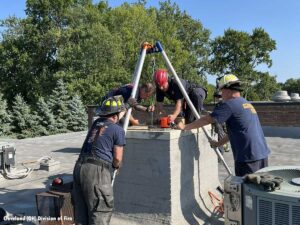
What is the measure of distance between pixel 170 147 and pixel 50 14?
28.6 meters

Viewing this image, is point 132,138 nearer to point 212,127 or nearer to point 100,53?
point 212,127

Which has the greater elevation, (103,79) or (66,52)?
(66,52)

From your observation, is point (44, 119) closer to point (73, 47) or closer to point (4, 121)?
point (4, 121)

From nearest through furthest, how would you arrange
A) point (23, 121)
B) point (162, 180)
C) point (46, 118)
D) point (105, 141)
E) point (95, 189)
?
point (95, 189), point (105, 141), point (162, 180), point (46, 118), point (23, 121)

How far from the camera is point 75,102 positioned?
950 inches

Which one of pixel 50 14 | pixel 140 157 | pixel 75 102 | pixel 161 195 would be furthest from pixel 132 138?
pixel 50 14

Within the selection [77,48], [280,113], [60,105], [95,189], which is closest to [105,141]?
[95,189]

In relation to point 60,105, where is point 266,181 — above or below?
below

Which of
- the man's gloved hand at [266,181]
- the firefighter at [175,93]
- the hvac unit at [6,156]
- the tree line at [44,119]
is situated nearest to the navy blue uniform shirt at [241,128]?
the firefighter at [175,93]

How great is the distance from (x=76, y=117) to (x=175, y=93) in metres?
18.7

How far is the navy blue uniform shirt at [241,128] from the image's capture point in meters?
4.18

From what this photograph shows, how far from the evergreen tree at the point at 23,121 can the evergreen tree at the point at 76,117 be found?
2064 millimetres

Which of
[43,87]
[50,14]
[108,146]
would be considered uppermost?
[50,14]

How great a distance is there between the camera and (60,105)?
79.9 ft
